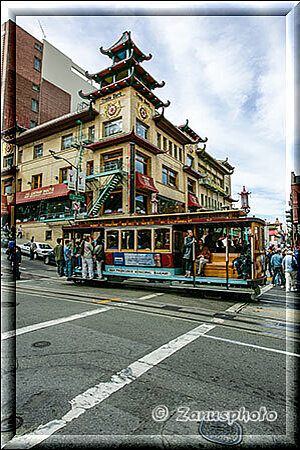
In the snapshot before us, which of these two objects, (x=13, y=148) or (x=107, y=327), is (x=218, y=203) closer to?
(x=107, y=327)

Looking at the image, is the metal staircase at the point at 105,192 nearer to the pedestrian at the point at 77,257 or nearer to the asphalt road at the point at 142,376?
the pedestrian at the point at 77,257

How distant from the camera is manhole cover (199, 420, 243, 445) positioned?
7.25 ft

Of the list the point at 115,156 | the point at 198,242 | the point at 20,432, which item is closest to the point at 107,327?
the point at 20,432

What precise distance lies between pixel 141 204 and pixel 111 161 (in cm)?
454

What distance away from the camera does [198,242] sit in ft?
36.5

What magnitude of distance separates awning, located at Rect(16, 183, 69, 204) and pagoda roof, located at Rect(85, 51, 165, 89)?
390 inches

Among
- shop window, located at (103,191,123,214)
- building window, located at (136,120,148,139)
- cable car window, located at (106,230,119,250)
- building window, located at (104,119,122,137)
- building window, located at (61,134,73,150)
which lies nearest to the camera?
cable car window, located at (106,230,119,250)

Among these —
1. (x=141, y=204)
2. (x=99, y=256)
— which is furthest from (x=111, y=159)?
(x=99, y=256)

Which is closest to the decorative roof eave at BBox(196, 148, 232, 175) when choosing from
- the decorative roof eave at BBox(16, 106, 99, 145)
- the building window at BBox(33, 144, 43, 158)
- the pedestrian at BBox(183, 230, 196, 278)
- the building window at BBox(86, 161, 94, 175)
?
the decorative roof eave at BBox(16, 106, 99, 145)

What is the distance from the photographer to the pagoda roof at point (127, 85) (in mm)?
22688

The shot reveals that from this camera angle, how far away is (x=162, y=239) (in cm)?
1133

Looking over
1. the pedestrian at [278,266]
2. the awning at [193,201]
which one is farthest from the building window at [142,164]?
the pedestrian at [278,266]

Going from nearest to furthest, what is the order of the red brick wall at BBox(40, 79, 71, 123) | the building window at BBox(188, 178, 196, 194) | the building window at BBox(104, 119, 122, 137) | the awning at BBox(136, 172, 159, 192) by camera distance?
the awning at BBox(136, 172, 159, 192) → the building window at BBox(104, 119, 122, 137) → the building window at BBox(188, 178, 196, 194) → the red brick wall at BBox(40, 79, 71, 123)

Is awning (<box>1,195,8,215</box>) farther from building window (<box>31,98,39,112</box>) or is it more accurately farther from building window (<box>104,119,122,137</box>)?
building window (<box>31,98,39,112</box>)
